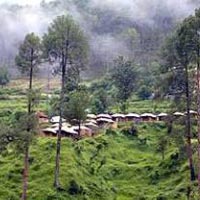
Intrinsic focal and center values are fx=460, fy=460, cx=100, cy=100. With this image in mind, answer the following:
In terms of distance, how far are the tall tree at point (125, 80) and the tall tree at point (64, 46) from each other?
49.5 meters

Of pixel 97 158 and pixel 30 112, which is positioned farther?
pixel 97 158

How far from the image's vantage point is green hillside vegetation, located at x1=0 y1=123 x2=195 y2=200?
44.1m

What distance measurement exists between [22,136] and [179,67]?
17.0 metres

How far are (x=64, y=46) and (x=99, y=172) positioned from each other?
52.6 ft

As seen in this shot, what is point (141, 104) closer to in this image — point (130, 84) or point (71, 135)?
point (130, 84)

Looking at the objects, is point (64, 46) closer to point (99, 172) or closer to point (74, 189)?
point (74, 189)

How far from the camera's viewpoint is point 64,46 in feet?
146

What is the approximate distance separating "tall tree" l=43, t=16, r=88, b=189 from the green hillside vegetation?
98.0 inches

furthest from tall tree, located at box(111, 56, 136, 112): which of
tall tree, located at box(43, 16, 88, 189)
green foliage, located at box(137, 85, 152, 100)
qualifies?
tall tree, located at box(43, 16, 88, 189)

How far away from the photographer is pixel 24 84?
167m

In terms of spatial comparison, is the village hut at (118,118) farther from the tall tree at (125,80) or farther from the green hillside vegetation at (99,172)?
the green hillside vegetation at (99,172)

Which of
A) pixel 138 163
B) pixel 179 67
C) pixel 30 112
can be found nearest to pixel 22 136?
pixel 30 112

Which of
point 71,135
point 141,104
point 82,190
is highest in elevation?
point 141,104

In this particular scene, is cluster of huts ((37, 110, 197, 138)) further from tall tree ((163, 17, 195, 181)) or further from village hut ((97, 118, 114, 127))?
tall tree ((163, 17, 195, 181))
